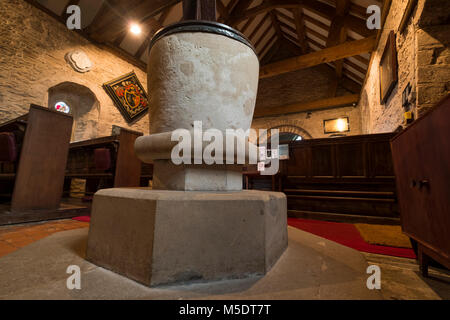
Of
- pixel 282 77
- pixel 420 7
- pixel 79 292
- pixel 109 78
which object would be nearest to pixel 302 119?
pixel 282 77

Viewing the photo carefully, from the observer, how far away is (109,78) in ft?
20.6

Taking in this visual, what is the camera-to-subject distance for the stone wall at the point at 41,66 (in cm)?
444

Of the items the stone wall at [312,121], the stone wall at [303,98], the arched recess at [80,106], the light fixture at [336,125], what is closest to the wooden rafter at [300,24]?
the stone wall at [303,98]

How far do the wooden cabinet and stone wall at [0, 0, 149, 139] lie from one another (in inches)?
259

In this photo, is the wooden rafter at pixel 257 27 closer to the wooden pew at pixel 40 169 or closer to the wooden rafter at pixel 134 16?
the wooden rafter at pixel 134 16

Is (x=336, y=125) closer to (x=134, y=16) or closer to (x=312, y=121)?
(x=312, y=121)

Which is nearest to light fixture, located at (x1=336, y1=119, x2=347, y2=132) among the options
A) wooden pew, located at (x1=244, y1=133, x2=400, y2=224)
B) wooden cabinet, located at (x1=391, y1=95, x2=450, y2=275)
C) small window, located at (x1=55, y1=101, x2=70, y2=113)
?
wooden pew, located at (x1=244, y1=133, x2=400, y2=224)

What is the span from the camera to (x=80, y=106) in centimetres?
605

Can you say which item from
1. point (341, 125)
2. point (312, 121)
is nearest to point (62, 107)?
point (312, 121)

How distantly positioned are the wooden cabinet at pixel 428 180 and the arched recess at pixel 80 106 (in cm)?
672

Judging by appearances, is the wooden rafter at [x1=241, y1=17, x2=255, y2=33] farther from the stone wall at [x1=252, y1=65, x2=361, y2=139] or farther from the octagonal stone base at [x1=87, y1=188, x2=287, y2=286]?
the octagonal stone base at [x1=87, y1=188, x2=287, y2=286]

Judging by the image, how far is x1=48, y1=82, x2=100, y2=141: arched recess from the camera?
5711mm
